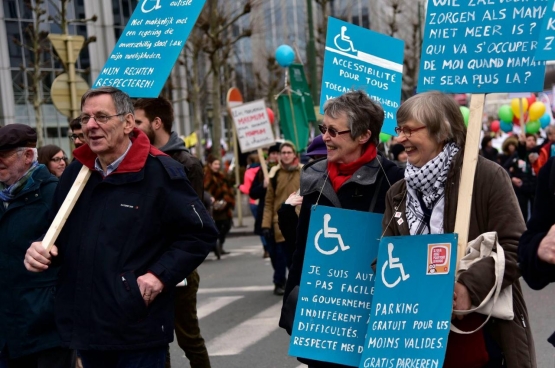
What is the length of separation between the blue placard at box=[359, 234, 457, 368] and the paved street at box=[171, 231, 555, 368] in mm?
3868

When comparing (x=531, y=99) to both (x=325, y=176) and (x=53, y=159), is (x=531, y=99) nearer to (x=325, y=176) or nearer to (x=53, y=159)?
(x=53, y=159)

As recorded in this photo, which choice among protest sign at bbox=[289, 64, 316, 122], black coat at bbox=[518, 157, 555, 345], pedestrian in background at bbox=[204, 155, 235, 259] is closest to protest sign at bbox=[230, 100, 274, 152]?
pedestrian in background at bbox=[204, 155, 235, 259]

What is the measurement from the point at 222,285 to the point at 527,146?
266 inches

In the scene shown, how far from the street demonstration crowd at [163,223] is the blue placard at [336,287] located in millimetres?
174

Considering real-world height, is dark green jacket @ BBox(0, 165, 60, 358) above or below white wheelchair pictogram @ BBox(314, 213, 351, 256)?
below

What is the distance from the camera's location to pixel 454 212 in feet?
12.1

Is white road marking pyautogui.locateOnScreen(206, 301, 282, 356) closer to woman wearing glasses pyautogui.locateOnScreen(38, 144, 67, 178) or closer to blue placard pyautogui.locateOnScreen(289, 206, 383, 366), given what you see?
woman wearing glasses pyautogui.locateOnScreen(38, 144, 67, 178)

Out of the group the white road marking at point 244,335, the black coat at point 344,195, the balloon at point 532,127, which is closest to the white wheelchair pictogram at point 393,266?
the black coat at point 344,195

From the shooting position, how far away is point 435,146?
3744mm

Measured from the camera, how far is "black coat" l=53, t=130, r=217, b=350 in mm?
4105

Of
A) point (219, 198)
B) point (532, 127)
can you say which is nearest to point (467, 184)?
point (219, 198)

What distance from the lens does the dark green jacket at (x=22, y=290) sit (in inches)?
192

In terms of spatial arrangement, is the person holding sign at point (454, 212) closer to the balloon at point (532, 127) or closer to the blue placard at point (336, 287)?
the blue placard at point (336, 287)

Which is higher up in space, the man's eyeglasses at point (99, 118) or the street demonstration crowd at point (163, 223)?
the man's eyeglasses at point (99, 118)
